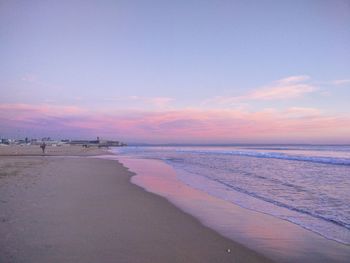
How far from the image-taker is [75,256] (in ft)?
20.7

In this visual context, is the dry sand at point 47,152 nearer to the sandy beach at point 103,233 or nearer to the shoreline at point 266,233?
the sandy beach at point 103,233

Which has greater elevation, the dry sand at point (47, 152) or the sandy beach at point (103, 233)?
the dry sand at point (47, 152)

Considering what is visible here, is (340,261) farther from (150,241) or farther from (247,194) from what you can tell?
(247,194)

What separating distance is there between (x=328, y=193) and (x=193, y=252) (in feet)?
35.6

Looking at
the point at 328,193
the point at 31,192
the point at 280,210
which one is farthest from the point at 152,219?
the point at 328,193

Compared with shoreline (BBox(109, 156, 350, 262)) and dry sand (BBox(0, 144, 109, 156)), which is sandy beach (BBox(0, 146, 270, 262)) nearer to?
shoreline (BBox(109, 156, 350, 262))

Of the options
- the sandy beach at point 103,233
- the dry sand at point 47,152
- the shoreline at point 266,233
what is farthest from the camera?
the dry sand at point 47,152

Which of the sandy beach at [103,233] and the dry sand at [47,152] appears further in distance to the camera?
the dry sand at [47,152]

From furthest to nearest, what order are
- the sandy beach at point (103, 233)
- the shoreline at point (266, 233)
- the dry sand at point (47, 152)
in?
the dry sand at point (47, 152) < the shoreline at point (266, 233) < the sandy beach at point (103, 233)

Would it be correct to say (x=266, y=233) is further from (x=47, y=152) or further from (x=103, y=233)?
(x=47, y=152)

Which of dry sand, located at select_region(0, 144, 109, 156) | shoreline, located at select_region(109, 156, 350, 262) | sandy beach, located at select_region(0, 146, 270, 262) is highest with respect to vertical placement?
dry sand, located at select_region(0, 144, 109, 156)

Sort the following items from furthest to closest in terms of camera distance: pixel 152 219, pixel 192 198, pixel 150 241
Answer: pixel 192 198 → pixel 152 219 → pixel 150 241

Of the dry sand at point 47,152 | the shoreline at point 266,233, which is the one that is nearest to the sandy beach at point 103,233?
the shoreline at point 266,233

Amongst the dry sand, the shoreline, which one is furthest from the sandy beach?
the dry sand
